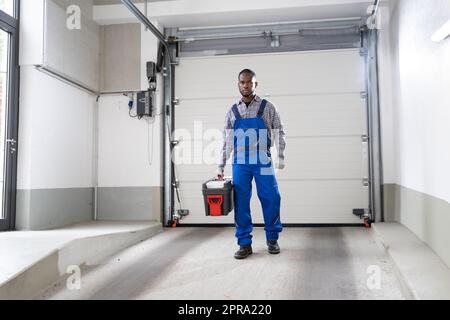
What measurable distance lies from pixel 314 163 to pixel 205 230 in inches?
65.4

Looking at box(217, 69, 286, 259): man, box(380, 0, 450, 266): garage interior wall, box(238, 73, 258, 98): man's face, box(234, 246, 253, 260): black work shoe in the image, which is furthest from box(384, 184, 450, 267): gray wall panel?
box(238, 73, 258, 98): man's face

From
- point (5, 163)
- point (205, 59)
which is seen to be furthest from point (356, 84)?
point (5, 163)

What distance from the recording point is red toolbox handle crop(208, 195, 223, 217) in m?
3.32

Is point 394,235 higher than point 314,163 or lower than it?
lower

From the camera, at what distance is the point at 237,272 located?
3.03 m

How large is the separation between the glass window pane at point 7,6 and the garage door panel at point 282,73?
84.0 inches

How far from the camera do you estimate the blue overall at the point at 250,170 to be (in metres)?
3.45

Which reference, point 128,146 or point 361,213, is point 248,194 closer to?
point 361,213

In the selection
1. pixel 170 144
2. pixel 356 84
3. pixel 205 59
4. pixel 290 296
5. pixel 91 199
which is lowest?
pixel 290 296

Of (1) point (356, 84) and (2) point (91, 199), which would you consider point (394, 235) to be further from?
(2) point (91, 199)

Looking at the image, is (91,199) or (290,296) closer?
(290,296)

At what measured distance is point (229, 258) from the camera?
3.49m

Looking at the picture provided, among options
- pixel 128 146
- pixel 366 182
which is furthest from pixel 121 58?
pixel 366 182

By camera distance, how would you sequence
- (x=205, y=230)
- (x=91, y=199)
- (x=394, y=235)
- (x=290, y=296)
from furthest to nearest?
(x=91, y=199), (x=205, y=230), (x=394, y=235), (x=290, y=296)
